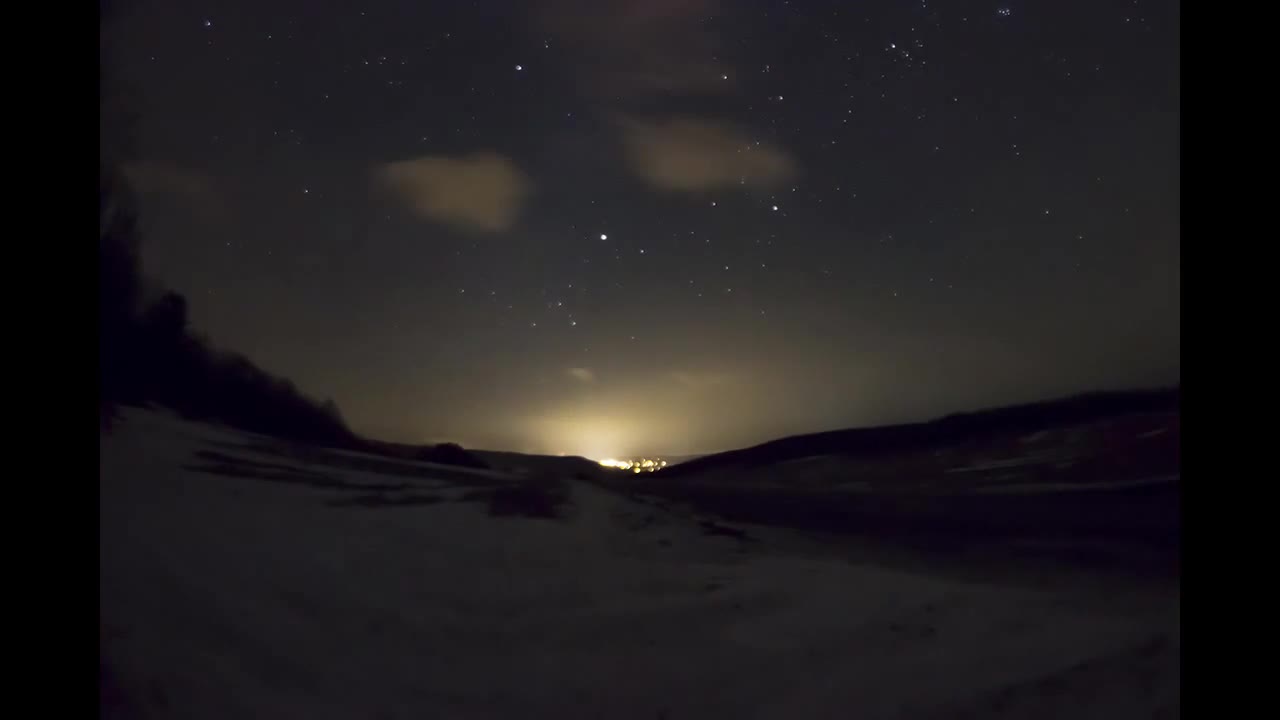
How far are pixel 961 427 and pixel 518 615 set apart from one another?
1.19 m

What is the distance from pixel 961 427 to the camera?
173 centimetres

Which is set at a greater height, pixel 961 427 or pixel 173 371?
pixel 173 371

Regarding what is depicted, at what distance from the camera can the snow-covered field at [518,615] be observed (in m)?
1.57

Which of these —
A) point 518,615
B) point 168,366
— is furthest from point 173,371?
point 518,615

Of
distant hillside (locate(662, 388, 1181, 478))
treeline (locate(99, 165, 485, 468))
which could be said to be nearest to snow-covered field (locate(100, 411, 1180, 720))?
treeline (locate(99, 165, 485, 468))

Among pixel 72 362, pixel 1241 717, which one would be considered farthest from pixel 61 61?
pixel 1241 717

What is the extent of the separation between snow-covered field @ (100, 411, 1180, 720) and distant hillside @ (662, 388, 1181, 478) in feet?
0.76

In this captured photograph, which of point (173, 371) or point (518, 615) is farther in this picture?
point (173, 371)

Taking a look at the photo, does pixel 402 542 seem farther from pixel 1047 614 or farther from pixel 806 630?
pixel 1047 614

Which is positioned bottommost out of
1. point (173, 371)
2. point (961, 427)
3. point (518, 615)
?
point (518, 615)

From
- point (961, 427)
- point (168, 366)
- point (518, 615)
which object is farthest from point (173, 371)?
point (961, 427)

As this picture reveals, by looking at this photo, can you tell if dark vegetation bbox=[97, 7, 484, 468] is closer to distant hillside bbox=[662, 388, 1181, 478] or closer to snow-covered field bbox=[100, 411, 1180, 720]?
snow-covered field bbox=[100, 411, 1180, 720]

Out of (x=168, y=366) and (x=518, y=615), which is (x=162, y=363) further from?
(x=518, y=615)

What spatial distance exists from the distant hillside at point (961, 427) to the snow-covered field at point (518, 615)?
23cm
